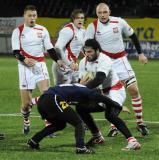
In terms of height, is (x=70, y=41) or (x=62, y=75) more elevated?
(x=70, y=41)

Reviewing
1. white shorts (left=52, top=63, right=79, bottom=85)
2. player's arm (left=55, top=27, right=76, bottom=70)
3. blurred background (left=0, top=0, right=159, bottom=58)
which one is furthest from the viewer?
blurred background (left=0, top=0, right=159, bottom=58)

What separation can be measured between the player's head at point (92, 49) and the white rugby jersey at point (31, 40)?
1.80 m

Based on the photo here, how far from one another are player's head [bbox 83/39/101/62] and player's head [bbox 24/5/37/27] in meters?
1.94

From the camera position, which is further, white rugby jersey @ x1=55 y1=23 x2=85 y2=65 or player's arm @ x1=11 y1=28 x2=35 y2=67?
white rugby jersey @ x1=55 y1=23 x2=85 y2=65

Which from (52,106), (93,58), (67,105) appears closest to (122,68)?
(93,58)

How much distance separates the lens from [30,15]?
37.8 ft

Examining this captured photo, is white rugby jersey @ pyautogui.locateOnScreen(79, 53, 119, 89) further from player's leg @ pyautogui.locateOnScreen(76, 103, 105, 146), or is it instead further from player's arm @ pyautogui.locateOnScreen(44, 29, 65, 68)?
player's arm @ pyautogui.locateOnScreen(44, 29, 65, 68)

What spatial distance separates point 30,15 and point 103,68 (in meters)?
2.34

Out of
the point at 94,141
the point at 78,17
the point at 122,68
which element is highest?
the point at 78,17

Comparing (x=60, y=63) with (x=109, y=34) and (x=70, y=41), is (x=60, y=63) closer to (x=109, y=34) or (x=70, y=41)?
(x=70, y=41)

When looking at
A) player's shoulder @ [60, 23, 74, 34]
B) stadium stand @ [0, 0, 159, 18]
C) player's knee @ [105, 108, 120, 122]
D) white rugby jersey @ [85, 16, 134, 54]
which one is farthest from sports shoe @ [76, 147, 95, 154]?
stadium stand @ [0, 0, 159, 18]

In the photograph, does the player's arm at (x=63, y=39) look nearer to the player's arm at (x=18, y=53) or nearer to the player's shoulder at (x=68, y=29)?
the player's shoulder at (x=68, y=29)

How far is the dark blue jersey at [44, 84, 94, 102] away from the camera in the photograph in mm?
9156

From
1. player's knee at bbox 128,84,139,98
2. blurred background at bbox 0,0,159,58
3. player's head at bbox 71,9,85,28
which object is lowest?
blurred background at bbox 0,0,159,58
